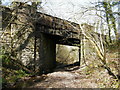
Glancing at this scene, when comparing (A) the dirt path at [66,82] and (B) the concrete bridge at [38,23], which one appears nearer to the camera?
(A) the dirt path at [66,82]

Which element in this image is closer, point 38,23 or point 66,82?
point 66,82

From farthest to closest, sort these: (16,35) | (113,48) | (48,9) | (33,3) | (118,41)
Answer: (48,9)
(33,3)
(16,35)
(113,48)
(118,41)

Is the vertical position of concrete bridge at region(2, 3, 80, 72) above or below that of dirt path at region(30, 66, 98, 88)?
above

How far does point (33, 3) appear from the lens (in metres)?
7.13

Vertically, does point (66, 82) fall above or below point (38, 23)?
below

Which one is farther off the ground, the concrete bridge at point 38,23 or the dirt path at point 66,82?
the concrete bridge at point 38,23

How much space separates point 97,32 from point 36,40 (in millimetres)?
3410

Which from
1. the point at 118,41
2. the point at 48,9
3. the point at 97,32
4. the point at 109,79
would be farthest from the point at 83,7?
the point at 109,79

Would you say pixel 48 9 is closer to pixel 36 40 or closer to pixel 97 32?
pixel 36 40

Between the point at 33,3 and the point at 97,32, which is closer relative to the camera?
the point at 97,32

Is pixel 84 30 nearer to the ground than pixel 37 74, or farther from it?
farther from it

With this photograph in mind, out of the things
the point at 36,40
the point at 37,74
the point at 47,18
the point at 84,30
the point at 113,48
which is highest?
the point at 47,18

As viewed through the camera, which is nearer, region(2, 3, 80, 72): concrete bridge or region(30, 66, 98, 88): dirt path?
region(30, 66, 98, 88): dirt path

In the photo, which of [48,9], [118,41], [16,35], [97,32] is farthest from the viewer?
[48,9]
